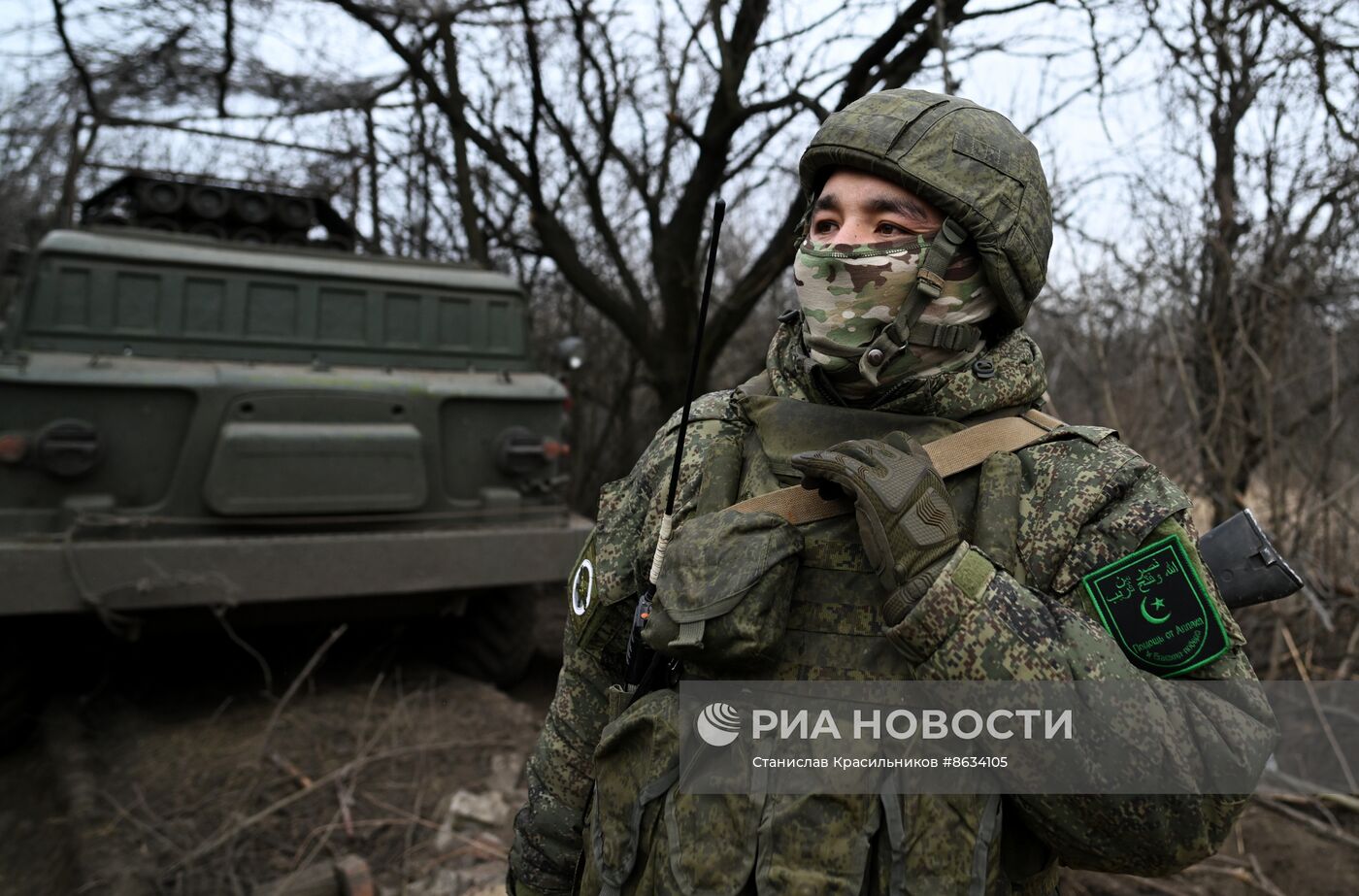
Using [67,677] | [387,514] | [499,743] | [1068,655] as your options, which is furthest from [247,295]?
[1068,655]

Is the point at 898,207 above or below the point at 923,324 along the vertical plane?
above

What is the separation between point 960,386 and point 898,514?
31 cm

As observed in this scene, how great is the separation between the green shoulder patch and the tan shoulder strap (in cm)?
23

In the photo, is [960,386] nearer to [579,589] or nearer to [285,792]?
[579,589]

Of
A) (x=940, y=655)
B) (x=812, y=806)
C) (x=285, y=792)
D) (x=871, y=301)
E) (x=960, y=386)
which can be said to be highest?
(x=871, y=301)

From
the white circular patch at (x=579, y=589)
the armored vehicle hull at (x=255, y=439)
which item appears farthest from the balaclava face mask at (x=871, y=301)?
the armored vehicle hull at (x=255, y=439)

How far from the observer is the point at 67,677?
16.1 ft

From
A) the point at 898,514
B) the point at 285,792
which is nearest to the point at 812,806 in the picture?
the point at 898,514

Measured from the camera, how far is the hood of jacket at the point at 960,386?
1.44 m

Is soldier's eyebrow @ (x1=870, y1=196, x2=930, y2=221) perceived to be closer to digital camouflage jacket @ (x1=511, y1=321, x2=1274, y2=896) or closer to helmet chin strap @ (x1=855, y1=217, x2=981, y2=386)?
helmet chin strap @ (x1=855, y1=217, x2=981, y2=386)

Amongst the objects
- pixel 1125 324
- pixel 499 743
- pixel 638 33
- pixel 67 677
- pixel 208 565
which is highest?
pixel 638 33

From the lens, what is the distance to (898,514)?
48.3 inches

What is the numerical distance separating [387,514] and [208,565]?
821 millimetres

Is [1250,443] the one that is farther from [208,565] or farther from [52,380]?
[52,380]
